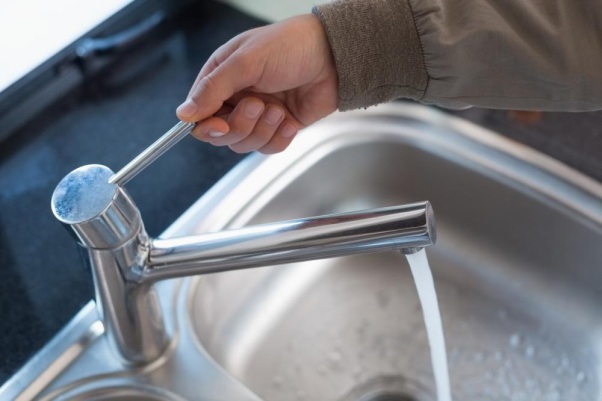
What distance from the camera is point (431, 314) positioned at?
638 millimetres

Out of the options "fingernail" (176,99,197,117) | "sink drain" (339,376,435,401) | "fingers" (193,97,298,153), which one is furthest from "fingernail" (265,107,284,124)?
"sink drain" (339,376,435,401)

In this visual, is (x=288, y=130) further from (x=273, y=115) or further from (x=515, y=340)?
(x=515, y=340)

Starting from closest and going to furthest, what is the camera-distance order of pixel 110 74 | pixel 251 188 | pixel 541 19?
pixel 541 19, pixel 251 188, pixel 110 74

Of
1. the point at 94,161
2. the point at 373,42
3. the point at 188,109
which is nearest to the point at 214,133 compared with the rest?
the point at 188,109

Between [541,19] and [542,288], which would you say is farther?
[542,288]

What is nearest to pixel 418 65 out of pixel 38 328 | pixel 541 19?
pixel 541 19

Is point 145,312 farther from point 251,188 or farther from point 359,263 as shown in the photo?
point 359,263

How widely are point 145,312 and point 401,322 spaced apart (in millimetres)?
321

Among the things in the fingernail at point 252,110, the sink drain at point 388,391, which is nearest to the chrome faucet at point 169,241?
the fingernail at point 252,110

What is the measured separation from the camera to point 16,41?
81 centimetres

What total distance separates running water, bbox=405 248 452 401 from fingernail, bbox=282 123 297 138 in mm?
166

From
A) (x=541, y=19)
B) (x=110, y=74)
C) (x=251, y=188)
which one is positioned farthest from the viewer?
(x=110, y=74)

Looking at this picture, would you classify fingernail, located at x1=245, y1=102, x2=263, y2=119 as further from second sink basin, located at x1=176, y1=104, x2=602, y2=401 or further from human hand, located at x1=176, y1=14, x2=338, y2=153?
second sink basin, located at x1=176, y1=104, x2=602, y2=401

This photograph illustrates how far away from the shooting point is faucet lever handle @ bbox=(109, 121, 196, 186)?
0.51 m
